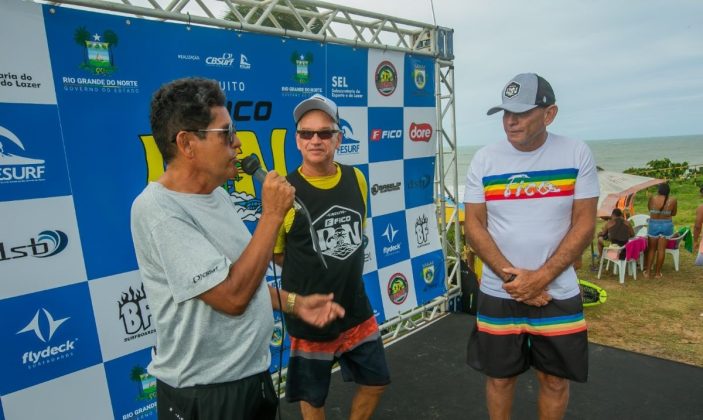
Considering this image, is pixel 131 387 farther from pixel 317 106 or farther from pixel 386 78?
pixel 386 78

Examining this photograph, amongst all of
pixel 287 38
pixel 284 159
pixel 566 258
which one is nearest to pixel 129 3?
pixel 287 38

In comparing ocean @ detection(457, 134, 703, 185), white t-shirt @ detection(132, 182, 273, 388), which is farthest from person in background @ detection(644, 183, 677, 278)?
ocean @ detection(457, 134, 703, 185)

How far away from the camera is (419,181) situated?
4480mm

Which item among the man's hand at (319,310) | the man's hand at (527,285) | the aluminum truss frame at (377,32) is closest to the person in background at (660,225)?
the aluminum truss frame at (377,32)

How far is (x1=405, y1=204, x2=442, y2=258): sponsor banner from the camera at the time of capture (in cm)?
441

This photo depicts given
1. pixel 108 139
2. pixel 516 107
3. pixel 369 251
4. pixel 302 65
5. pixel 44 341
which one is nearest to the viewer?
pixel 516 107

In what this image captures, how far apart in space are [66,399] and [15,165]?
1.31 metres

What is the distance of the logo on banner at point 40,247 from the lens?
2143mm

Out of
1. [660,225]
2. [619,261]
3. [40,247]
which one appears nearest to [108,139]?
[40,247]

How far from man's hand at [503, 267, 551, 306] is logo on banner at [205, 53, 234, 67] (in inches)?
88.7

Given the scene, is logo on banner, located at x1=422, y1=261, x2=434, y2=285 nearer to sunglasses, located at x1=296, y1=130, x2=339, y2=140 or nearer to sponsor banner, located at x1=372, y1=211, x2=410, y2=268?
sponsor banner, located at x1=372, y1=211, x2=410, y2=268

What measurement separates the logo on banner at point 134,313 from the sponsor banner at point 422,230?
2574mm

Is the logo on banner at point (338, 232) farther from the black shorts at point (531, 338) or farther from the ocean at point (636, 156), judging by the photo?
the ocean at point (636, 156)

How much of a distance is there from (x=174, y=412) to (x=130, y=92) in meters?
1.93
